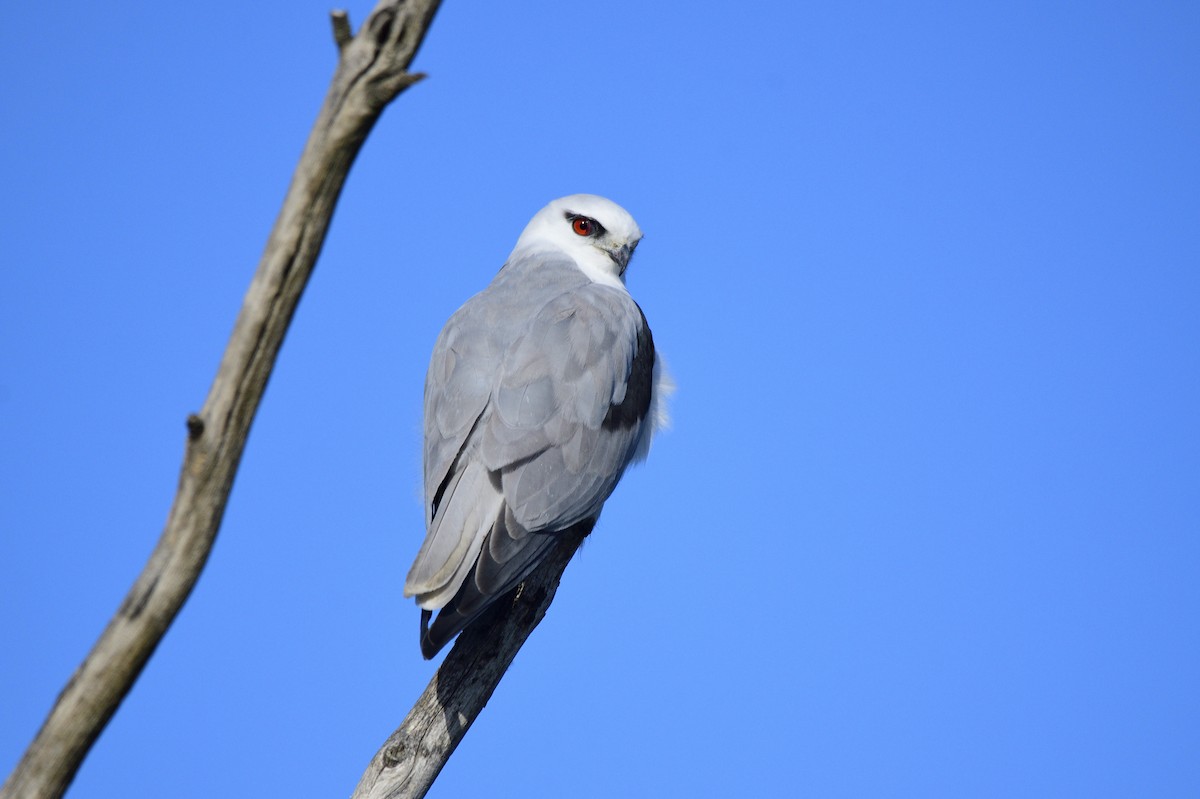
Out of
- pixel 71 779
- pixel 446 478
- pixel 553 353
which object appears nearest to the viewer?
pixel 71 779

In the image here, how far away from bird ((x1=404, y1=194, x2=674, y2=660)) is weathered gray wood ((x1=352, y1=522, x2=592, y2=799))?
0.98 feet

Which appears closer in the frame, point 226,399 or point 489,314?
point 226,399

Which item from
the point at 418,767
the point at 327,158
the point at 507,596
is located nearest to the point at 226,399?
the point at 327,158

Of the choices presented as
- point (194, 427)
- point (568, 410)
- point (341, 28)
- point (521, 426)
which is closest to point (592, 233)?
point (568, 410)

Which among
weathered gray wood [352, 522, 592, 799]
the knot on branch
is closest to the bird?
weathered gray wood [352, 522, 592, 799]

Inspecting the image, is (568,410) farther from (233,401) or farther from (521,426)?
(233,401)

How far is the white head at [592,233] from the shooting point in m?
6.60

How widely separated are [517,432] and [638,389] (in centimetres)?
85

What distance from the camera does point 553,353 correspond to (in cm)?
509

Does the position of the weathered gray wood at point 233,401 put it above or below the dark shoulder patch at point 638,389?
below

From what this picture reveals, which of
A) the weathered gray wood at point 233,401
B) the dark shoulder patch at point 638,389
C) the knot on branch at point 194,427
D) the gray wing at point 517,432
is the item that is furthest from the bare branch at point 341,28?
the dark shoulder patch at point 638,389

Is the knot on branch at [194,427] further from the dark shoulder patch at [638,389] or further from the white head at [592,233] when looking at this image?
the white head at [592,233]

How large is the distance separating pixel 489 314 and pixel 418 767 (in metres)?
2.20

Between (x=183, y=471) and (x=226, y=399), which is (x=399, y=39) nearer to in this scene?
(x=226, y=399)
